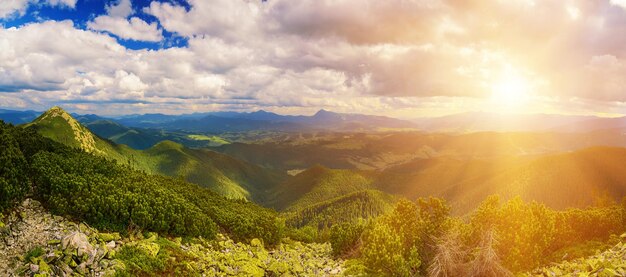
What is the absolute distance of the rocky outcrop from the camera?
26875 mm

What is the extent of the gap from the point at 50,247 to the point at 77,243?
273 cm

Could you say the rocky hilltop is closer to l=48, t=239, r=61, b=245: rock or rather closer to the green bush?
l=48, t=239, r=61, b=245: rock

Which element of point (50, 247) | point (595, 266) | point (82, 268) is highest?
point (50, 247)

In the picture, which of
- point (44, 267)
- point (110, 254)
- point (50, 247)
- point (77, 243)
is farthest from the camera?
point (110, 254)

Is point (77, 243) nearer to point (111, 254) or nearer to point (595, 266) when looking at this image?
point (111, 254)

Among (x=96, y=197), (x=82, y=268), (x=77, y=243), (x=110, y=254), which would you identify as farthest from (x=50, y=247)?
(x=96, y=197)

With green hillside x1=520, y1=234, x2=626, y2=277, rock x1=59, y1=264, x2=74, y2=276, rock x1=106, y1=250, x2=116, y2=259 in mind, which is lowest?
green hillside x1=520, y1=234, x2=626, y2=277

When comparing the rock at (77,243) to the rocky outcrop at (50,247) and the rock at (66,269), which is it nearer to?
the rocky outcrop at (50,247)

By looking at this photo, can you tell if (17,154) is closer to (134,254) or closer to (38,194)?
(38,194)

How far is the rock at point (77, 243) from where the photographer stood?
28.8 m

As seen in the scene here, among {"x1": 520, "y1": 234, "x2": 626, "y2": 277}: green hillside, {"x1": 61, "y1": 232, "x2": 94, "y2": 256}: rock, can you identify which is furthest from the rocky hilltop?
{"x1": 520, "y1": 234, "x2": 626, "y2": 277}: green hillside

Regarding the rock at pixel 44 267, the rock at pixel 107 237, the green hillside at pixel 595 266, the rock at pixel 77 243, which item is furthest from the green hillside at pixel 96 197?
the green hillside at pixel 595 266

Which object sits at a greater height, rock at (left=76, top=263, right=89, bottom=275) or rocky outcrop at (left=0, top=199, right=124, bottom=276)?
rocky outcrop at (left=0, top=199, right=124, bottom=276)

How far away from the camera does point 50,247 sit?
96.8 feet
